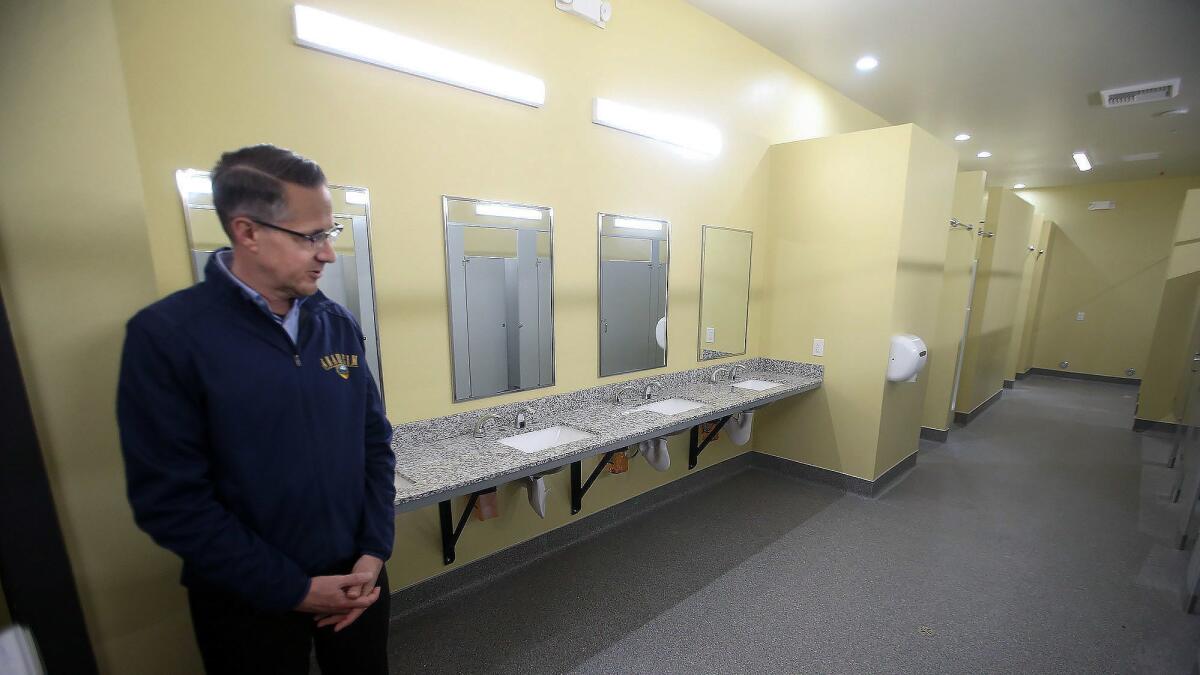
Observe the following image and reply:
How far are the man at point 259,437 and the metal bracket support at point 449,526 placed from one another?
86cm

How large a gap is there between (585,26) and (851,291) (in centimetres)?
239

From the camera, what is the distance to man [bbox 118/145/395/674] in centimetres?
90

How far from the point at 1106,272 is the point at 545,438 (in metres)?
9.21

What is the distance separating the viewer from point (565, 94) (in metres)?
2.29

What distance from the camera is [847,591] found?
2.28 meters

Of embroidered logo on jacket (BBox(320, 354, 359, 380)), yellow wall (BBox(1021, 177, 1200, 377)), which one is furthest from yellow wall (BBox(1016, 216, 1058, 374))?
embroidered logo on jacket (BBox(320, 354, 359, 380))

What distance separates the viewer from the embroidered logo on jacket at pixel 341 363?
1102mm

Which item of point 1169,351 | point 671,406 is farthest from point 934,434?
point 671,406

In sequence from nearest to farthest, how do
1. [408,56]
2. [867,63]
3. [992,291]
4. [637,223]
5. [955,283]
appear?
[408,56] → [637,223] → [867,63] → [955,283] → [992,291]

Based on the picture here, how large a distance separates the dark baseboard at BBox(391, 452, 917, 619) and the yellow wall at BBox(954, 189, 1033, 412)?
69.8 inches

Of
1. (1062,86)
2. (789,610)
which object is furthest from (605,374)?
(1062,86)

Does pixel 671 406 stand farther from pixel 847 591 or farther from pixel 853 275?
pixel 853 275

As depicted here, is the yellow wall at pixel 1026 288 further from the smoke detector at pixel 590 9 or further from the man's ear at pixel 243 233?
the man's ear at pixel 243 233

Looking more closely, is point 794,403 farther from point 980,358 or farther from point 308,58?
point 308,58
